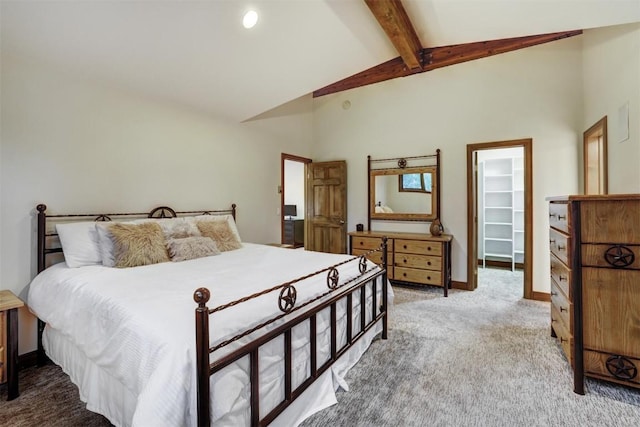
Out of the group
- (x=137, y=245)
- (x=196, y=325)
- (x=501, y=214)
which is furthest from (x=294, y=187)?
(x=196, y=325)

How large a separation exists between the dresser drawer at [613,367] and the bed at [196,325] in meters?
1.41

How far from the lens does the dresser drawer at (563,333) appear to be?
2.10m

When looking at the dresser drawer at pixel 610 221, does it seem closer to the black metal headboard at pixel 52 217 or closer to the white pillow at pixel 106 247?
the white pillow at pixel 106 247

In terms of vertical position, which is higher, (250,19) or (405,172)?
(250,19)

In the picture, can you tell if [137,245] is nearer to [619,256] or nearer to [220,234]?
[220,234]

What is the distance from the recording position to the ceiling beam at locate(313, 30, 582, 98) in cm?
374

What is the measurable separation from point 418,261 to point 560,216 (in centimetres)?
212

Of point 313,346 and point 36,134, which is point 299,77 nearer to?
point 36,134

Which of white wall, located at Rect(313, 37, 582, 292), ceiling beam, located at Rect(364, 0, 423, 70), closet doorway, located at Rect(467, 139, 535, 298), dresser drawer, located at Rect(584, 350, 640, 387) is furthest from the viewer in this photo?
closet doorway, located at Rect(467, 139, 535, 298)

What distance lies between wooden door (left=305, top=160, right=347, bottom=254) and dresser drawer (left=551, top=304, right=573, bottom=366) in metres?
3.08

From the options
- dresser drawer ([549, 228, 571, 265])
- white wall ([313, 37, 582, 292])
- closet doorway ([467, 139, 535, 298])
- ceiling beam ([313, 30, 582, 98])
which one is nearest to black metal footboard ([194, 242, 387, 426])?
dresser drawer ([549, 228, 571, 265])

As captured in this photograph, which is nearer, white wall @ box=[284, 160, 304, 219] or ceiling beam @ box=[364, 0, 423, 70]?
ceiling beam @ box=[364, 0, 423, 70]

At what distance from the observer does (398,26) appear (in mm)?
3020

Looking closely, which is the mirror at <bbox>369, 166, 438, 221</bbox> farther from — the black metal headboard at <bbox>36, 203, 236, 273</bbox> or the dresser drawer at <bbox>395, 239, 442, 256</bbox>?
the black metal headboard at <bbox>36, 203, 236, 273</bbox>
